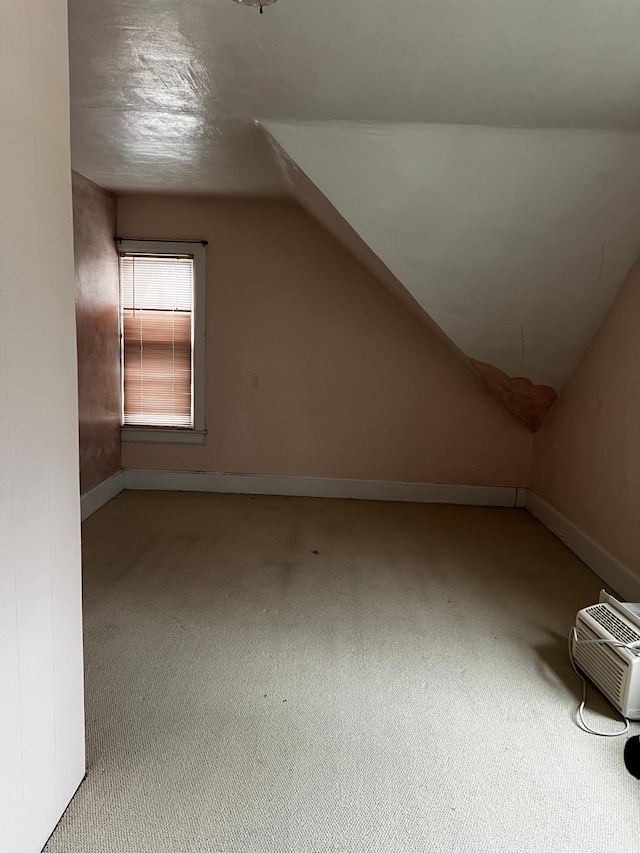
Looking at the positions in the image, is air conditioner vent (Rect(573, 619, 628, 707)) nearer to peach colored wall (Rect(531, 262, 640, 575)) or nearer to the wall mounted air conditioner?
the wall mounted air conditioner

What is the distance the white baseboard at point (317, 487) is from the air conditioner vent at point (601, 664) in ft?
7.49

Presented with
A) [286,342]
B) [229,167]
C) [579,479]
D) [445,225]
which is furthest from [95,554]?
[579,479]

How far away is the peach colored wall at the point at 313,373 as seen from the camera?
4.57 metres

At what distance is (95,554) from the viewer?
350 cm

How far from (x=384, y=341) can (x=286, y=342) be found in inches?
30.0

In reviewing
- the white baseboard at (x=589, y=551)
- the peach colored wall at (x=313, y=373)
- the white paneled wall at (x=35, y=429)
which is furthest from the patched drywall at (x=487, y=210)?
the white paneled wall at (x=35, y=429)

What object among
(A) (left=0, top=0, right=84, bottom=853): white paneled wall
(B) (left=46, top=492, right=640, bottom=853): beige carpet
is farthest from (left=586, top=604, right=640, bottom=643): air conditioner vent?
(A) (left=0, top=0, right=84, bottom=853): white paneled wall

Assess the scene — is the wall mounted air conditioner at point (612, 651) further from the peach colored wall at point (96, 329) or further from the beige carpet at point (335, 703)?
the peach colored wall at point (96, 329)

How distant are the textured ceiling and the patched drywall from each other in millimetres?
127

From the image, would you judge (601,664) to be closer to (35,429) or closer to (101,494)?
(35,429)

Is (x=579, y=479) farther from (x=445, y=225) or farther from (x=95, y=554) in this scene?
(x=95, y=554)

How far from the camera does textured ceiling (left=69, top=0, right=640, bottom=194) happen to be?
1.76 m

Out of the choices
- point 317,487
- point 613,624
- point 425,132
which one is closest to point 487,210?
point 425,132

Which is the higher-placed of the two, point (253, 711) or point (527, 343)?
point (527, 343)
